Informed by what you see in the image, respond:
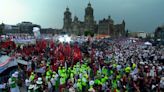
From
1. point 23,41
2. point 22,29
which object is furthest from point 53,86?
point 22,29

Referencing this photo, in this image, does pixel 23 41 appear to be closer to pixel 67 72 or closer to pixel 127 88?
pixel 67 72

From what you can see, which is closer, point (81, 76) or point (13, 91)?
point (13, 91)

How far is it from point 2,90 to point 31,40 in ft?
76.3

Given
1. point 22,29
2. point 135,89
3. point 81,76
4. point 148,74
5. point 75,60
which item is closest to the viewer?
point 135,89

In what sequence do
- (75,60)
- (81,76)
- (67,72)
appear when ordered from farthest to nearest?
(75,60), (67,72), (81,76)

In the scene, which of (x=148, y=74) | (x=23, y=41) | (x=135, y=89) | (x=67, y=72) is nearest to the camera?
(x=135, y=89)

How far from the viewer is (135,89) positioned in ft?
48.4

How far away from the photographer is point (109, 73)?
19.3m

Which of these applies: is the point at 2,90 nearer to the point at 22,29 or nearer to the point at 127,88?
the point at 127,88

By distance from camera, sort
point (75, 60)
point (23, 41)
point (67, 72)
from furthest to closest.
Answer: point (23, 41)
point (75, 60)
point (67, 72)

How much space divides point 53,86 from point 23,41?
20884 mm

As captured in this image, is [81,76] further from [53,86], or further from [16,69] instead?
[16,69]

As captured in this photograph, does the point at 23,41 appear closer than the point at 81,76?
No

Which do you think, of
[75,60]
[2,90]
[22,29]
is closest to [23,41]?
[75,60]
